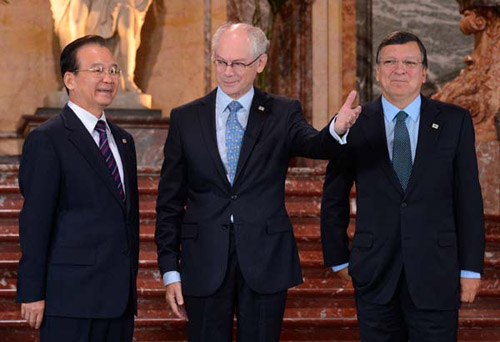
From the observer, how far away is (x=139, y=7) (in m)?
8.03

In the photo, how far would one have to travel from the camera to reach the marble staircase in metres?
4.83

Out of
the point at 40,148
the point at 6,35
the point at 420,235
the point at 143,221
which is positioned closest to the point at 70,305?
the point at 40,148

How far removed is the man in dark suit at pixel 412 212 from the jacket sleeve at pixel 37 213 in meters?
1.06

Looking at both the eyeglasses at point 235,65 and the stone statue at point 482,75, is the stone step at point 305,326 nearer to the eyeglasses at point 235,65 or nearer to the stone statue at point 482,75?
the stone statue at point 482,75

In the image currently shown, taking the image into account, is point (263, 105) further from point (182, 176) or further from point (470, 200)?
point (470, 200)

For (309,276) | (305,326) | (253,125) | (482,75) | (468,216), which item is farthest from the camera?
(482,75)

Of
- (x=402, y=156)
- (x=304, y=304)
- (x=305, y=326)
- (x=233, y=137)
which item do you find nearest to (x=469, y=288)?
(x=402, y=156)

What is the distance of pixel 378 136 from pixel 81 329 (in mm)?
1267

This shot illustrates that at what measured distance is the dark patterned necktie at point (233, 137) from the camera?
3141mm

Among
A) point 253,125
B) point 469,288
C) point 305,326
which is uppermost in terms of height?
point 253,125

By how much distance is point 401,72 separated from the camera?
3074 millimetres

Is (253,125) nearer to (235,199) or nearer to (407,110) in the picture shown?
(235,199)

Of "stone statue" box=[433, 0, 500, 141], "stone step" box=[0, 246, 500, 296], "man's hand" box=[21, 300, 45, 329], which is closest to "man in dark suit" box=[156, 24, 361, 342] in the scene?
"man's hand" box=[21, 300, 45, 329]

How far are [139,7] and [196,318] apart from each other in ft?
17.8
